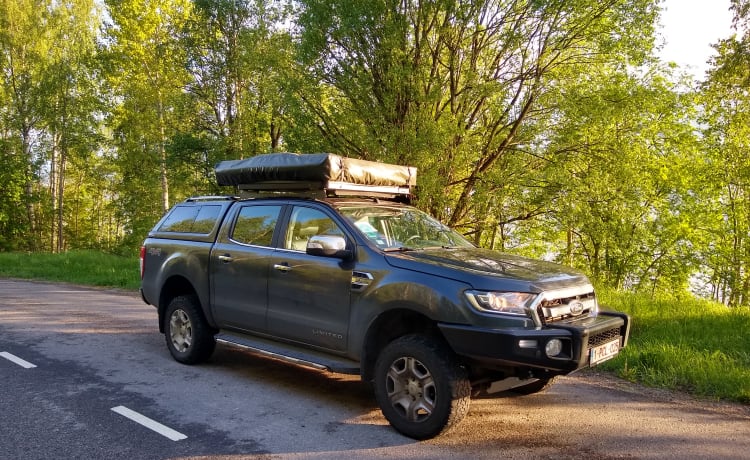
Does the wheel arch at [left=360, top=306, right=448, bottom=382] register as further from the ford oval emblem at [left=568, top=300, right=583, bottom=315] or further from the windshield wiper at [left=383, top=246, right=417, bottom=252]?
the ford oval emblem at [left=568, top=300, right=583, bottom=315]

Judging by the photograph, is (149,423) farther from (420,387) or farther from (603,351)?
(603,351)

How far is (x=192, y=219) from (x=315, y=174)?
210 cm

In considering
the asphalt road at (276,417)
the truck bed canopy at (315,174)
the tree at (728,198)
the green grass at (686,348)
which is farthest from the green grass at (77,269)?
the tree at (728,198)

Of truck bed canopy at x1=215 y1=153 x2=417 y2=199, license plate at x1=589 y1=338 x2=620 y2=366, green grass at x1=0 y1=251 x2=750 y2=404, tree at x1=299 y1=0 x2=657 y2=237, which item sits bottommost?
green grass at x1=0 y1=251 x2=750 y2=404

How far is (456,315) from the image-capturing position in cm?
384

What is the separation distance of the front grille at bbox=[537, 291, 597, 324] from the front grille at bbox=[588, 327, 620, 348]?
0.21 metres

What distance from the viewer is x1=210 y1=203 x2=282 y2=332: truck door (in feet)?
17.2

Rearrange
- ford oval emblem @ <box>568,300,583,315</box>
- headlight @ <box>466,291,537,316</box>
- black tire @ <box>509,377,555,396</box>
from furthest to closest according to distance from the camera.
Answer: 1. black tire @ <box>509,377,555,396</box>
2. ford oval emblem @ <box>568,300,583,315</box>
3. headlight @ <box>466,291,537,316</box>

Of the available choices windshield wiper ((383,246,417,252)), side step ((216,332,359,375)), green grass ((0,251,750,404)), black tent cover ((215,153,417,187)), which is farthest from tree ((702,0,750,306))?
side step ((216,332,359,375))

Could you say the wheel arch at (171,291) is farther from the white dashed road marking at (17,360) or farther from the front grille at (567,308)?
the front grille at (567,308)

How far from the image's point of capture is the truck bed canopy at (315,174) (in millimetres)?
5035

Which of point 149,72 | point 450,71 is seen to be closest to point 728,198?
point 450,71

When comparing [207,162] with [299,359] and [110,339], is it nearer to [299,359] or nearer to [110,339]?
[110,339]

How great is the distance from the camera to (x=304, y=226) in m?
5.14
